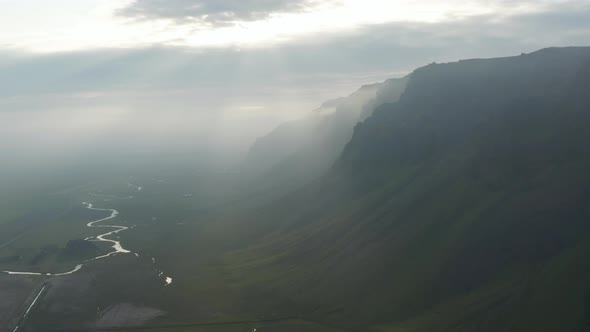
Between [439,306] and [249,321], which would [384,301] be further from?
[249,321]

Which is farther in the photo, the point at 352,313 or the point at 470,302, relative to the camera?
the point at 352,313

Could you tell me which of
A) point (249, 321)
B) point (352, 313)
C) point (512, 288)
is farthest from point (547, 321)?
point (249, 321)

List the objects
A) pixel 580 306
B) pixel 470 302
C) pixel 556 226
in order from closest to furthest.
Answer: pixel 580 306 → pixel 470 302 → pixel 556 226

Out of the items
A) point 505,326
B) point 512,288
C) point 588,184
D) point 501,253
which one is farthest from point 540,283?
point 588,184

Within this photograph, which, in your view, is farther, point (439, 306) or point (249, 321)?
point (249, 321)

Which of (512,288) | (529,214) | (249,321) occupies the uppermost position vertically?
(529,214)

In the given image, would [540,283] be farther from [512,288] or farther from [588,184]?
[588,184]

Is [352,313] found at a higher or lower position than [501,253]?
lower

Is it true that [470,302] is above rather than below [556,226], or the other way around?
below

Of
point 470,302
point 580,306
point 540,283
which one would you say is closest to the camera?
point 580,306
